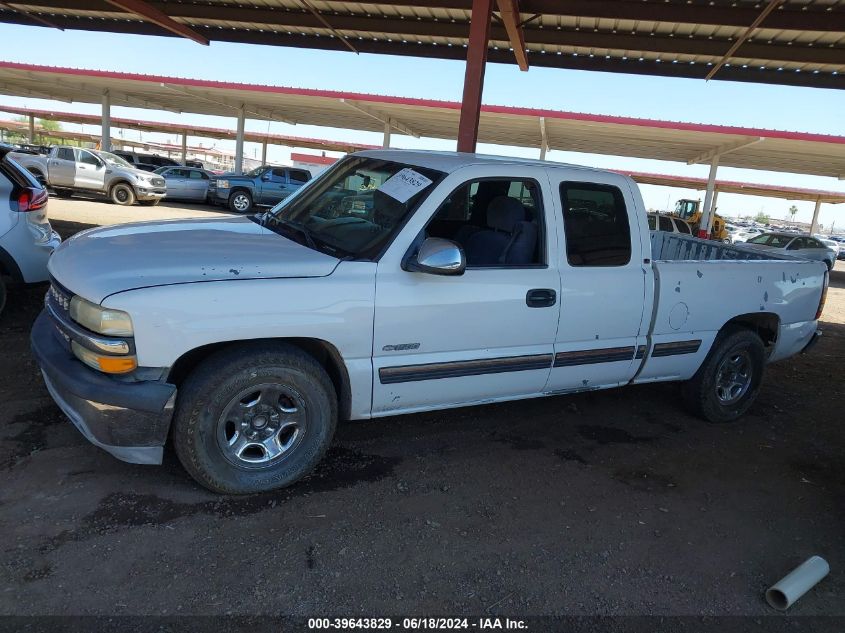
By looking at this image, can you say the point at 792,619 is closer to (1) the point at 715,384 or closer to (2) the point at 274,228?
(1) the point at 715,384

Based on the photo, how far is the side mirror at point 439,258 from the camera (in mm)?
3242

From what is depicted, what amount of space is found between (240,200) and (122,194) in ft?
12.2

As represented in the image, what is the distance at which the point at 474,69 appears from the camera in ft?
26.8

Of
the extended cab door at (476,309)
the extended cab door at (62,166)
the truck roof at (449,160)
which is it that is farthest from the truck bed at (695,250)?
the extended cab door at (62,166)

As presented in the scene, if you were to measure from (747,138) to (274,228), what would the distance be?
Result: 19455 millimetres

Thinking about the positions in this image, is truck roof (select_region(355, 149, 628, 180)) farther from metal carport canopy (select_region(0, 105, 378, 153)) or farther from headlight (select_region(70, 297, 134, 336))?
metal carport canopy (select_region(0, 105, 378, 153))

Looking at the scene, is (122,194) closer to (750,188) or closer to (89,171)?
(89,171)

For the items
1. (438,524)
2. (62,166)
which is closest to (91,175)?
(62,166)

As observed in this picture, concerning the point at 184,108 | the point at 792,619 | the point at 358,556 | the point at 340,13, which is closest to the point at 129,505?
the point at 358,556

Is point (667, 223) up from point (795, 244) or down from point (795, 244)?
up

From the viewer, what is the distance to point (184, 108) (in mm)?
31172

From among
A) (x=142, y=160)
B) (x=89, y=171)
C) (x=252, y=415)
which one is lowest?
(x=252, y=415)

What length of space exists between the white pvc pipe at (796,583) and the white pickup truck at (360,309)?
1629mm

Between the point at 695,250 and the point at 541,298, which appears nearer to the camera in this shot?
the point at 541,298
